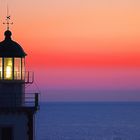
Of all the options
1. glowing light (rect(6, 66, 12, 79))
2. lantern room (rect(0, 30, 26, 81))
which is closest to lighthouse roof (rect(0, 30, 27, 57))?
lantern room (rect(0, 30, 26, 81))

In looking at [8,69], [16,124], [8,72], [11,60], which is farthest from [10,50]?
[16,124]

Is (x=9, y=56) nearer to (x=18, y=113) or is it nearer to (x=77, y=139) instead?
(x=18, y=113)

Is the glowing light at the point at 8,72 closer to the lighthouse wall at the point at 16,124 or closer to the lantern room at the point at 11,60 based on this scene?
the lantern room at the point at 11,60

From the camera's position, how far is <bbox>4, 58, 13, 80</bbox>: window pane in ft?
83.8

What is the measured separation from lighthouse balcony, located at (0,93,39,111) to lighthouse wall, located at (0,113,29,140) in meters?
0.39

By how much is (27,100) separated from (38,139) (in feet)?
269

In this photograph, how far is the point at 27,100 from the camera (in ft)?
84.1

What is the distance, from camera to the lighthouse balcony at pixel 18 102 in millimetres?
25125

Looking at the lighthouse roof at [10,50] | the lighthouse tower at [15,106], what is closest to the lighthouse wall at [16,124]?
the lighthouse tower at [15,106]

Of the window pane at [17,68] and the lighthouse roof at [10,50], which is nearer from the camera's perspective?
the window pane at [17,68]

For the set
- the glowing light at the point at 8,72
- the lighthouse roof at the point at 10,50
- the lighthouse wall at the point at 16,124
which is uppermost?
the lighthouse roof at the point at 10,50

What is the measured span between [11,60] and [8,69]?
0.42 meters

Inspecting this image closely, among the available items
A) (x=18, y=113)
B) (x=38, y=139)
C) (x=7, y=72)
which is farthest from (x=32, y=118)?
(x=38, y=139)

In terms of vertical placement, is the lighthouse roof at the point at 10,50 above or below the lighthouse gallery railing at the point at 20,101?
above
